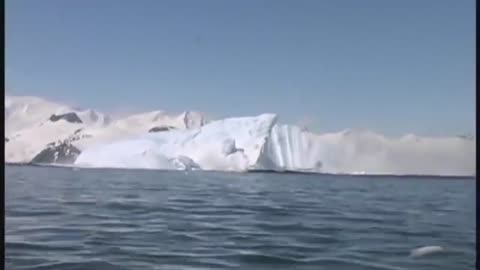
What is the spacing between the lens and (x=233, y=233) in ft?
16.5

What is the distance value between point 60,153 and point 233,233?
17661 millimetres

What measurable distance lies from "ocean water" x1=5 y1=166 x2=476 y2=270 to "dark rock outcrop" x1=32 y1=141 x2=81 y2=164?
12995mm

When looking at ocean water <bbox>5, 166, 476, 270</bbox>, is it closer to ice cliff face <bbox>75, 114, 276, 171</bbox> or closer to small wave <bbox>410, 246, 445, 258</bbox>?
small wave <bbox>410, 246, 445, 258</bbox>

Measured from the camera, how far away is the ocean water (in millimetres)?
3676

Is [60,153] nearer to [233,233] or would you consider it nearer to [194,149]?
[194,149]

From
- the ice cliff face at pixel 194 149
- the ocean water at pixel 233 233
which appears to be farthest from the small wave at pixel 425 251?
the ice cliff face at pixel 194 149

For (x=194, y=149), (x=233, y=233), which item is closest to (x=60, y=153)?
(x=194, y=149)

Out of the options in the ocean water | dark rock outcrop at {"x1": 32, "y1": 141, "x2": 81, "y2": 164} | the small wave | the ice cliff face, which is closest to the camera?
the ocean water

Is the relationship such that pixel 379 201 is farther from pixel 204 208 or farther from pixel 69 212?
pixel 69 212

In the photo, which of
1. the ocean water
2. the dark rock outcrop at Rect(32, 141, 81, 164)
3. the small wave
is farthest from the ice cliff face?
the small wave

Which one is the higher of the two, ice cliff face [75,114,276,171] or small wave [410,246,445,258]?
ice cliff face [75,114,276,171]

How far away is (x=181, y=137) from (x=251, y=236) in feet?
47.7

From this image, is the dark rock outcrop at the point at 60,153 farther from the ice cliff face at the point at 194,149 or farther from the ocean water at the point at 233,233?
the ocean water at the point at 233,233

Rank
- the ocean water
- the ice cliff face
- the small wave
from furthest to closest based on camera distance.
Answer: the ice cliff face < the small wave < the ocean water
